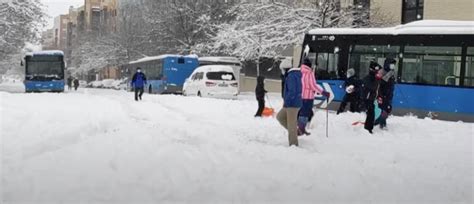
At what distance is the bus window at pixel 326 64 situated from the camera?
66.2ft

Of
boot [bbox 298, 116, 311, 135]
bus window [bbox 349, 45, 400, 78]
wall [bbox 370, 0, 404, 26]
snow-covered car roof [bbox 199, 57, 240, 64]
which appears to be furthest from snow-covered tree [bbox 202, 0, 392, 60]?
boot [bbox 298, 116, 311, 135]

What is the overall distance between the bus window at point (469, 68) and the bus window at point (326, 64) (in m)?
4.37

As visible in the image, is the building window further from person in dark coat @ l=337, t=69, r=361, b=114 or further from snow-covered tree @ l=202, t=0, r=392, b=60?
person in dark coat @ l=337, t=69, r=361, b=114

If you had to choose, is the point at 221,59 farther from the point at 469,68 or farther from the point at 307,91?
the point at 307,91

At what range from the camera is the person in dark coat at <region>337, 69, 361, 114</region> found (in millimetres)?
16828

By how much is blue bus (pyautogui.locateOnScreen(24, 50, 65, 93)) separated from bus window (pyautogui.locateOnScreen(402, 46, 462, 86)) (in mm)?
25563

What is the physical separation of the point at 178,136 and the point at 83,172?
12.9 feet

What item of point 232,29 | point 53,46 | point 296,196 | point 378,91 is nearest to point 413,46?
point 378,91

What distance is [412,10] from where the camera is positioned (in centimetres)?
2986

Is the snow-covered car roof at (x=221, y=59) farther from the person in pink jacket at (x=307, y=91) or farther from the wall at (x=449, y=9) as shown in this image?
the person in pink jacket at (x=307, y=91)

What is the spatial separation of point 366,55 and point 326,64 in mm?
1442

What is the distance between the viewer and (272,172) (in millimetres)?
7941

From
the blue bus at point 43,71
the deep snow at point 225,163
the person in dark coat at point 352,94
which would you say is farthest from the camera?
the blue bus at point 43,71

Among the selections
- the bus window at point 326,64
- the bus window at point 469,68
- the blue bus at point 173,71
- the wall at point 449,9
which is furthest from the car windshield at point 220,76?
the bus window at point 469,68
